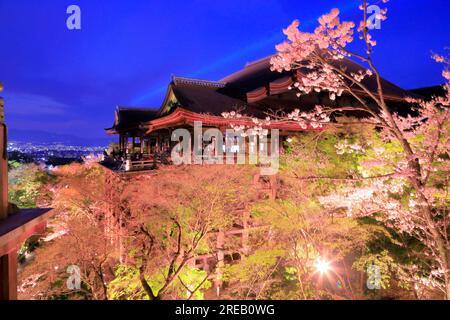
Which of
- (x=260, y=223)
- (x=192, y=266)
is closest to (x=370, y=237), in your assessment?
(x=260, y=223)

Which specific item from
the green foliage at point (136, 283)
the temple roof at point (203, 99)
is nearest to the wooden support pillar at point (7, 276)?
the green foliage at point (136, 283)

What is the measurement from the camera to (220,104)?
17078 millimetres

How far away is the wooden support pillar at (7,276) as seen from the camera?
8.86 ft

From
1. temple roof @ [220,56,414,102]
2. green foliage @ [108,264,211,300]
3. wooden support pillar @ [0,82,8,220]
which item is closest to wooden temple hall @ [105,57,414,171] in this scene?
temple roof @ [220,56,414,102]

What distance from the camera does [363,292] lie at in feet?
42.5

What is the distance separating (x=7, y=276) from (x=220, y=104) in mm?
15091

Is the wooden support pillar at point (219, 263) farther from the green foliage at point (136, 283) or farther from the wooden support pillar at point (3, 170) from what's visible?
the wooden support pillar at point (3, 170)

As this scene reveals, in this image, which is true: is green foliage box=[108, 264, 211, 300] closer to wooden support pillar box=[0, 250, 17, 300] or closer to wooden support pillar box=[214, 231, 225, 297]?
wooden support pillar box=[214, 231, 225, 297]

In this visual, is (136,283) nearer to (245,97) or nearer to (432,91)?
(245,97)

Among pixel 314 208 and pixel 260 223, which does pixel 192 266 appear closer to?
pixel 260 223

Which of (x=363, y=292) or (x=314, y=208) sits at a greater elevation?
(x=314, y=208)

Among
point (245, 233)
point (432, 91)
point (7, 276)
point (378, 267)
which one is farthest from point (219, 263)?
point (432, 91)

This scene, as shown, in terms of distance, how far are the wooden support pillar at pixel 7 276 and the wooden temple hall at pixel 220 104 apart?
35.2ft
